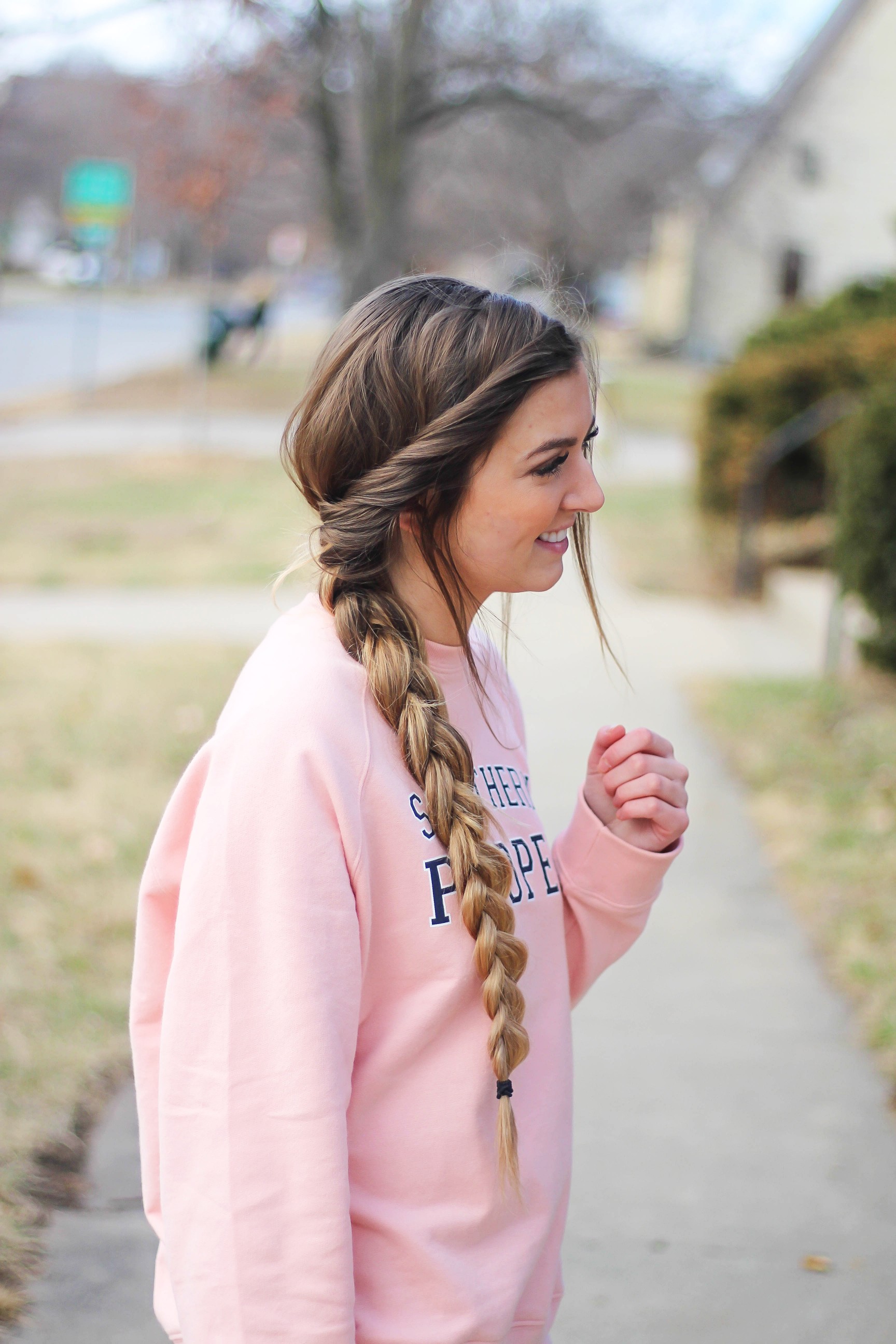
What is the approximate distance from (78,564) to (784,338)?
5613 millimetres

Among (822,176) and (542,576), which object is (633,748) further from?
(822,176)

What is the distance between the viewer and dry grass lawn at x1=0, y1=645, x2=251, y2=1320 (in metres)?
2.87

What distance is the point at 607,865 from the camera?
5.51ft

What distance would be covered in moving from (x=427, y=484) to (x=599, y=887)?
59 cm


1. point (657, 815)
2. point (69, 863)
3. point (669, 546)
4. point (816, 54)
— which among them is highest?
point (816, 54)

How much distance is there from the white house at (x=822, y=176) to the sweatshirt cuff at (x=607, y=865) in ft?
70.6

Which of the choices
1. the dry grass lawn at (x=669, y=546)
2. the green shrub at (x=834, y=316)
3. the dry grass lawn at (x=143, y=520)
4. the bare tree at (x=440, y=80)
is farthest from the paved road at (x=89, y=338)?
the green shrub at (x=834, y=316)

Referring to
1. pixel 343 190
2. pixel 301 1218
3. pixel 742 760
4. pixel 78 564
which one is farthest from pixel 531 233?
pixel 301 1218

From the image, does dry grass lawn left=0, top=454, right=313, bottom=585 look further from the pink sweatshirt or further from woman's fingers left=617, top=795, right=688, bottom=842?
the pink sweatshirt

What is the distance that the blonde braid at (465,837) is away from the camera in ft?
4.43

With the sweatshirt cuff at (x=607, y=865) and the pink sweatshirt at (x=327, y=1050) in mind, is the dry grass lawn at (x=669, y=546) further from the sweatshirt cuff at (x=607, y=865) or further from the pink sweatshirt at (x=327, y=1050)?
the pink sweatshirt at (x=327, y=1050)

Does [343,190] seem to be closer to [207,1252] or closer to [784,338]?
[784,338]

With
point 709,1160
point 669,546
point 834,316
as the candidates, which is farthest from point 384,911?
point 834,316

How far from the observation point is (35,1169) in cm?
277
